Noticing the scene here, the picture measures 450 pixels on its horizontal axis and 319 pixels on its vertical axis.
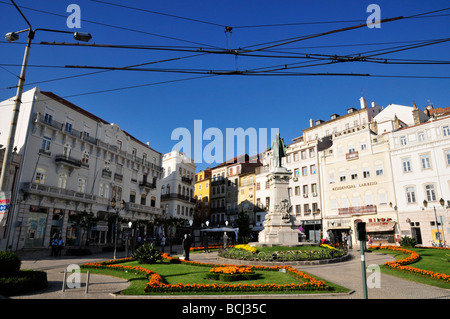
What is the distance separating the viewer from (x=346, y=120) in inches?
1900

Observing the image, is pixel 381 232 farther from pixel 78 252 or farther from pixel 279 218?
pixel 78 252

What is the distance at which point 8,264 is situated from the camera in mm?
9875

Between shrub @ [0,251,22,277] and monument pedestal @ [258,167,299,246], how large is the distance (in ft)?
50.6

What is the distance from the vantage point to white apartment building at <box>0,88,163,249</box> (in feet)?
96.3

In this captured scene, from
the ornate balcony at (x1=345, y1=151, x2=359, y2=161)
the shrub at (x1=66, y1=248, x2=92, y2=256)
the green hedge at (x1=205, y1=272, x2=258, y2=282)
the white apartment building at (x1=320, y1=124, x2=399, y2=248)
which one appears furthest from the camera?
the ornate balcony at (x1=345, y1=151, x2=359, y2=161)

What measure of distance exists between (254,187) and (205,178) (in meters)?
16.1

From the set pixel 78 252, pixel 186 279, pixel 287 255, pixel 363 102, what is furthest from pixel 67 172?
pixel 363 102

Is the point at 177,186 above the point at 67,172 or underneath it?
above

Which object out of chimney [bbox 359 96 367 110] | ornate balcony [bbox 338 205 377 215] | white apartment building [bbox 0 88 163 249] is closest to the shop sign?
white apartment building [bbox 0 88 163 249]

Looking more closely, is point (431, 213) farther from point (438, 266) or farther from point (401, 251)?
point (438, 266)

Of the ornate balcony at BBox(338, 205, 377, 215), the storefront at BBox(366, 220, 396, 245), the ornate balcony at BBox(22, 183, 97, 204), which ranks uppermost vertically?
the ornate balcony at BBox(22, 183, 97, 204)

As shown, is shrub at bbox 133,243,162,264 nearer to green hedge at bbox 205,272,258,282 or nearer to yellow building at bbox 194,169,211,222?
green hedge at bbox 205,272,258,282

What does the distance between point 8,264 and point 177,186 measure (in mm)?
47196

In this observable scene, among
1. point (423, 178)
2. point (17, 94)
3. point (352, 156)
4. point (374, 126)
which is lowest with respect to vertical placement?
point (17, 94)
